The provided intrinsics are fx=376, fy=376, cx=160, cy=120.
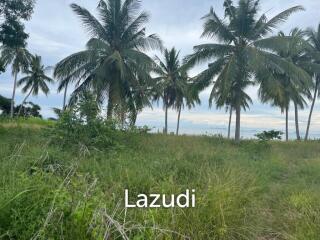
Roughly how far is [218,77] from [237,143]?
3438 mm

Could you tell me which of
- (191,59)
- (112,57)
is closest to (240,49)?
(191,59)

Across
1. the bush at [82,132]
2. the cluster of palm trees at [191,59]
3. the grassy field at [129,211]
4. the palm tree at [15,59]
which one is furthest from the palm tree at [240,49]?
the palm tree at [15,59]

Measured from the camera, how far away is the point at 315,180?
8.14m

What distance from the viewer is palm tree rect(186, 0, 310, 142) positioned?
18.0 meters

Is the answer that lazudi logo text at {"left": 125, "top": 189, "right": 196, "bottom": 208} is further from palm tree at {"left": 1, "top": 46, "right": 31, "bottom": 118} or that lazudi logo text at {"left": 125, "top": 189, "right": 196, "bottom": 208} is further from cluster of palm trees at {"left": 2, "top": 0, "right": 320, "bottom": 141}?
palm tree at {"left": 1, "top": 46, "right": 31, "bottom": 118}

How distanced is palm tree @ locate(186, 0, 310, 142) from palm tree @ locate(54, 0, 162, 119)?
2.78m

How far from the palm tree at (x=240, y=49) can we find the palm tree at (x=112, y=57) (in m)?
2.78

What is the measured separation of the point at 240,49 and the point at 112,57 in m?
6.52

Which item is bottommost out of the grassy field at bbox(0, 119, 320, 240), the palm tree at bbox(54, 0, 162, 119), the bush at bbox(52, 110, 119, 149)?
the grassy field at bbox(0, 119, 320, 240)

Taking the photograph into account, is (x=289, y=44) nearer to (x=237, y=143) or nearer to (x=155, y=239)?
(x=237, y=143)

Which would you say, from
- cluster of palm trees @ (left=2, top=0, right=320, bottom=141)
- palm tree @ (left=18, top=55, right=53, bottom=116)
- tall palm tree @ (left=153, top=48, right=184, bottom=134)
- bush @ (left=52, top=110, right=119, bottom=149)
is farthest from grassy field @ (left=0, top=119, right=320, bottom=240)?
palm tree @ (left=18, top=55, right=53, bottom=116)

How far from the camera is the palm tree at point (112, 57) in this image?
18359 mm

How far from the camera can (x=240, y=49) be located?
63.0 ft

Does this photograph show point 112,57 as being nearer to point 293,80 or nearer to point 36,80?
point 293,80
